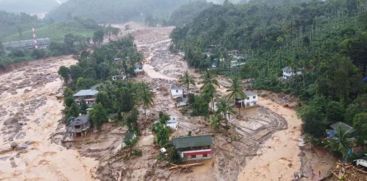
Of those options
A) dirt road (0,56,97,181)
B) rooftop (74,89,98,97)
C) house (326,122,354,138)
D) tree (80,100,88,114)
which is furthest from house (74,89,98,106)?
house (326,122,354,138)

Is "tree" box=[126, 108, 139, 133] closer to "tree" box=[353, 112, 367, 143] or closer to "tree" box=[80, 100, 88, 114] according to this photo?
"tree" box=[80, 100, 88, 114]

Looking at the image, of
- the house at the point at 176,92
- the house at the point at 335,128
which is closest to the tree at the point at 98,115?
the house at the point at 176,92

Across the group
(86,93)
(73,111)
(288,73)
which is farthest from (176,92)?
(288,73)

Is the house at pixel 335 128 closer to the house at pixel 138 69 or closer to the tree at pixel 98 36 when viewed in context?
the house at pixel 138 69

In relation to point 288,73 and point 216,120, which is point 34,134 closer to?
point 216,120

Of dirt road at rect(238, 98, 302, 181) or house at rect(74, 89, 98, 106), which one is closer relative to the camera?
dirt road at rect(238, 98, 302, 181)
